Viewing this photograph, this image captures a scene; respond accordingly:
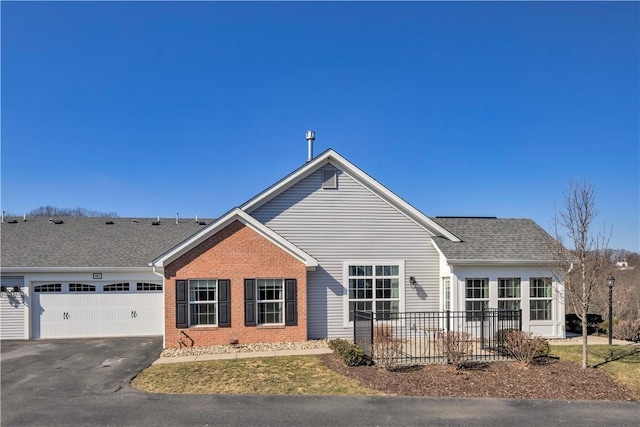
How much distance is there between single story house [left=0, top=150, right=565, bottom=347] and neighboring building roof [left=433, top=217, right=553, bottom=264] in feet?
0.16

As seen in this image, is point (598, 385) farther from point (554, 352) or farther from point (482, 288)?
point (482, 288)

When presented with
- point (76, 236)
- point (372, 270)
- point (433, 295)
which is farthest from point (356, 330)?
point (76, 236)

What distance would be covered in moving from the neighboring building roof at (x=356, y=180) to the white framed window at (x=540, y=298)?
3360 millimetres

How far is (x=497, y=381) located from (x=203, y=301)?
31.5 ft

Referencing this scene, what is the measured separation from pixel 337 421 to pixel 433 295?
33.6ft

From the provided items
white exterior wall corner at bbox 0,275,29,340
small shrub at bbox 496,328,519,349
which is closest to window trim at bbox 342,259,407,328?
small shrub at bbox 496,328,519,349

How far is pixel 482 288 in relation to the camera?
17031 mm

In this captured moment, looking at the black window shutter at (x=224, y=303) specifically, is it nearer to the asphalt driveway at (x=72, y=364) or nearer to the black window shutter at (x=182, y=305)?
the black window shutter at (x=182, y=305)

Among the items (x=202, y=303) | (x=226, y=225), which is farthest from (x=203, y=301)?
(x=226, y=225)

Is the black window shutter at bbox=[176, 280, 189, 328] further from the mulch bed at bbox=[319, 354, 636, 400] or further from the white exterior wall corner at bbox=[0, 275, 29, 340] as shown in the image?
the white exterior wall corner at bbox=[0, 275, 29, 340]

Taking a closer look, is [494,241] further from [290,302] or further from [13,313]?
[13,313]

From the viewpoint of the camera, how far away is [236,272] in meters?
15.9

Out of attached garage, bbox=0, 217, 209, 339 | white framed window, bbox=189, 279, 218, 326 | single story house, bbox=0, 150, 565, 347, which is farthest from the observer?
attached garage, bbox=0, 217, 209, 339

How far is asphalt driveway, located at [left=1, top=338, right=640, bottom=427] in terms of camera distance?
28.1 feet
